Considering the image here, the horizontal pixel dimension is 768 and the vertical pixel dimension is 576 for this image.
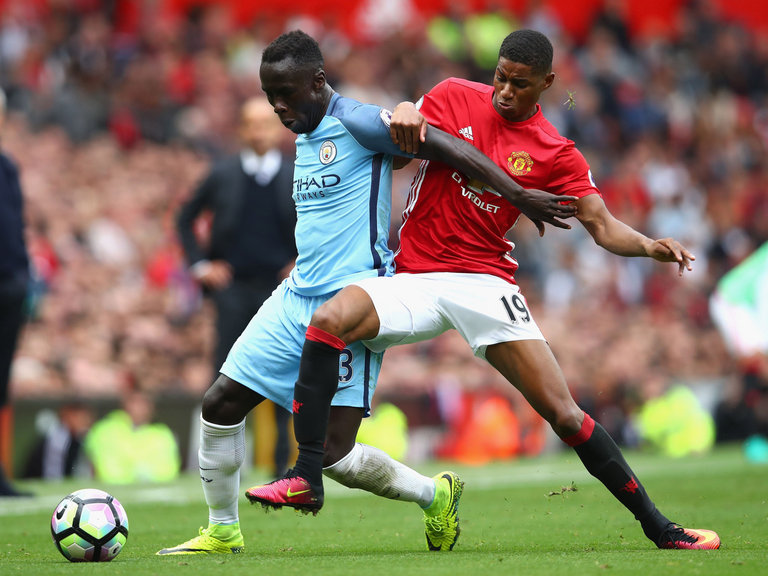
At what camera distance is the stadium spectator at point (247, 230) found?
8914 millimetres

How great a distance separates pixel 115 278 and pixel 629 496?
344 inches

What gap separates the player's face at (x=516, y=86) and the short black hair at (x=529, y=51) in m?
0.02

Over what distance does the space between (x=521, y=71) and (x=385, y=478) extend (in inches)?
74.0

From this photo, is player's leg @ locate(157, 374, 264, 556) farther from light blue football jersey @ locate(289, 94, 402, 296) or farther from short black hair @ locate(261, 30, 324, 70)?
short black hair @ locate(261, 30, 324, 70)

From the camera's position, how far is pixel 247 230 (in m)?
9.01

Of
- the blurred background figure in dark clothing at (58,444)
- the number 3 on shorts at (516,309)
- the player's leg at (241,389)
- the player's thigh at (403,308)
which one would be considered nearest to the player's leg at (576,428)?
the number 3 on shorts at (516,309)

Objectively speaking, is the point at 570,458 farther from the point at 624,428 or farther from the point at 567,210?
the point at 567,210

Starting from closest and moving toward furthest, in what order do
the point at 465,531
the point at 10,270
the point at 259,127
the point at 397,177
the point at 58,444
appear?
the point at 465,531, the point at 10,270, the point at 259,127, the point at 58,444, the point at 397,177

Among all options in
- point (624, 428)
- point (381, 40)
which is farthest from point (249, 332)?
point (381, 40)

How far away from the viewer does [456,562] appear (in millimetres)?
4844

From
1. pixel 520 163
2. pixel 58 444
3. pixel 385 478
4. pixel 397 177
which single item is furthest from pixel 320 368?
pixel 397 177

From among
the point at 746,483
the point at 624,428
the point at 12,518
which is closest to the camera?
the point at 12,518

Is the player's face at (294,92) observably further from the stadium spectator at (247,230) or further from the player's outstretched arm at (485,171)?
the stadium spectator at (247,230)

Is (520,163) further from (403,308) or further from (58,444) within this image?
(58,444)
